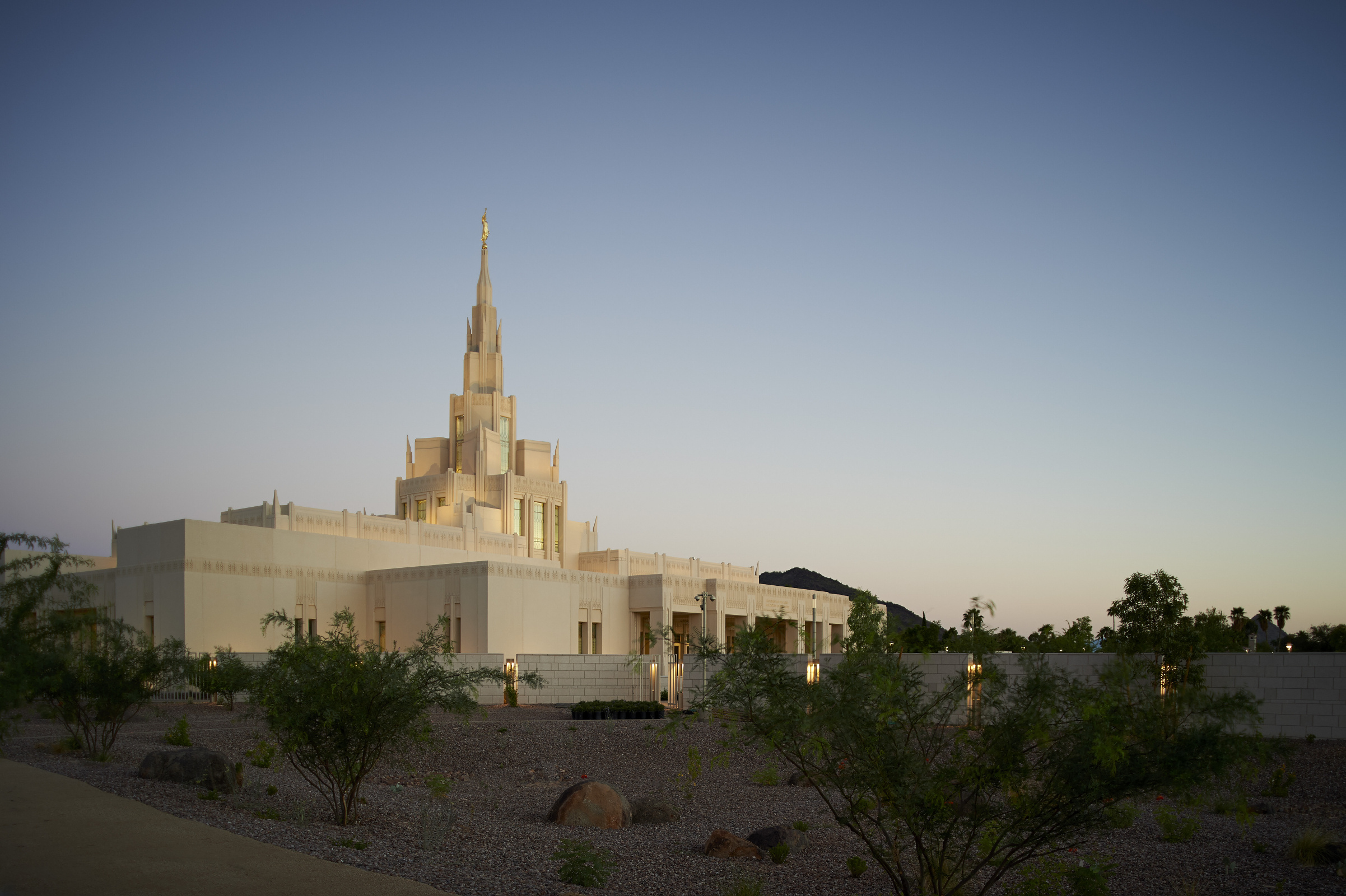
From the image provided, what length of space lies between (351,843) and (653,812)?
5.29 meters

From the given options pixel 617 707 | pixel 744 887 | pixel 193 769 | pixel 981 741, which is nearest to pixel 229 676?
pixel 193 769

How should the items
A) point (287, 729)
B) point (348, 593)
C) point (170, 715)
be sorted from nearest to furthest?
point (287, 729), point (170, 715), point (348, 593)

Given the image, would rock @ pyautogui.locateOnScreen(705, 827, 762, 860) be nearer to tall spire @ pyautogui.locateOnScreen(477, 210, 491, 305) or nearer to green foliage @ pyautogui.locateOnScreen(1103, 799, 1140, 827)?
green foliage @ pyautogui.locateOnScreen(1103, 799, 1140, 827)

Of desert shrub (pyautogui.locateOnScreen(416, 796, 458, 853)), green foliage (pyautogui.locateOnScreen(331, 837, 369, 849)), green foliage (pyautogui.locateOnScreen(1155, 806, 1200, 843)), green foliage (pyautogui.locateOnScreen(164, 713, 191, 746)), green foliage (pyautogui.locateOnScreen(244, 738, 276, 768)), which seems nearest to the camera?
green foliage (pyautogui.locateOnScreen(331, 837, 369, 849))

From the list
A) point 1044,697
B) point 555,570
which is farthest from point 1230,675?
point 555,570

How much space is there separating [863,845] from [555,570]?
36332 millimetres

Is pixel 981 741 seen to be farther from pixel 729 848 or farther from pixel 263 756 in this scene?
pixel 263 756

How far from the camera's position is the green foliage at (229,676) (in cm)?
1249

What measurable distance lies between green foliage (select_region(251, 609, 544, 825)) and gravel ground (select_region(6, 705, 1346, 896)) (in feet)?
2.20

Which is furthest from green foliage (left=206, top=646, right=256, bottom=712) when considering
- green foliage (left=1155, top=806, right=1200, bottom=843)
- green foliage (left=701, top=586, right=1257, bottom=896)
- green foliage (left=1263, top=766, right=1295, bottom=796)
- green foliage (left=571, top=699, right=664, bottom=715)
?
green foliage (left=1263, top=766, right=1295, bottom=796)

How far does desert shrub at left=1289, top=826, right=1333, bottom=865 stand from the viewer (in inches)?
428

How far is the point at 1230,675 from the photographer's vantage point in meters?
20.1

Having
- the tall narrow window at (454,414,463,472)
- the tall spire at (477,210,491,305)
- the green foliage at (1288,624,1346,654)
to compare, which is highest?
the tall spire at (477,210,491,305)

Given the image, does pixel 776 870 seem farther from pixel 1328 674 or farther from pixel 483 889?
pixel 1328 674
